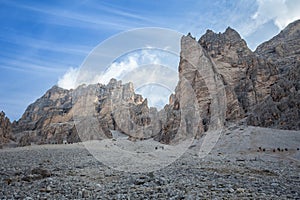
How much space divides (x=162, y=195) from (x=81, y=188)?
3722 mm

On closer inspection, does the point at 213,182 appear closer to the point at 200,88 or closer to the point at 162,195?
the point at 162,195

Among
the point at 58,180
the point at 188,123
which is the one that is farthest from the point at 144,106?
the point at 58,180

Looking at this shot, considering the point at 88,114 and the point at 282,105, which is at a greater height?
the point at 88,114

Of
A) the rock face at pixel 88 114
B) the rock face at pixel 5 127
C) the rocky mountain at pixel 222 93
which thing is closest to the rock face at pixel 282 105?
the rocky mountain at pixel 222 93

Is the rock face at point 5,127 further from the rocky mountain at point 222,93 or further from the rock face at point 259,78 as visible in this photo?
the rock face at point 259,78

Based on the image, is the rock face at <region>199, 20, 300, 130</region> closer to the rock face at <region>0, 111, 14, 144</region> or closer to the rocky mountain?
the rocky mountain

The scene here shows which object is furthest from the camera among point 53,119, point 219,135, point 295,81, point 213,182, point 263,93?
point 53,119

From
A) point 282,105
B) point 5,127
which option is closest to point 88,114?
point 5,127

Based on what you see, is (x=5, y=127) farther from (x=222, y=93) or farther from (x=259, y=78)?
(x=259, y=78)

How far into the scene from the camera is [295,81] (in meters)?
62.6

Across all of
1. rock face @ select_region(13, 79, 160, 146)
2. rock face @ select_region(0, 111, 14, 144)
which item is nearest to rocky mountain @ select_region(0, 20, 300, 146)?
rock face @ select_region(0, 111, 14, 144)

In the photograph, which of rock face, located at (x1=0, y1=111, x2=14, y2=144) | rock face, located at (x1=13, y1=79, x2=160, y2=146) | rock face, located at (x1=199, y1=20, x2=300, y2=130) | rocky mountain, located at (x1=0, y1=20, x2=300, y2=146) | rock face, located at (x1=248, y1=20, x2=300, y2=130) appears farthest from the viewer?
rock face, located at (x1=13, y1=79, x2=160, y2=146)

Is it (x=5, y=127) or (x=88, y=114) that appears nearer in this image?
(x=5, y=127)

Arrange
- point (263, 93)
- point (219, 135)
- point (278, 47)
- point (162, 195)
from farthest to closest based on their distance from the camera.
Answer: point (278, 47)
point (263, 93)
point (219, 135)
point (162, 195)
